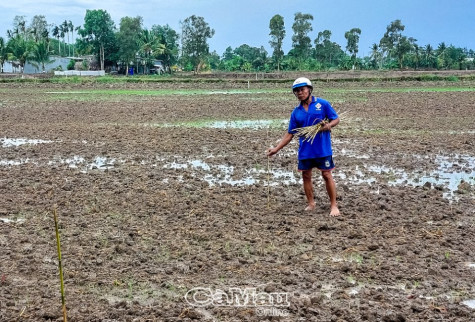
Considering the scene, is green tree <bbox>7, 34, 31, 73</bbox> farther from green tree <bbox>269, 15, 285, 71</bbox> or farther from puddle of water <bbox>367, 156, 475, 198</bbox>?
puddle of water <bbox>367, 156, 475, 198</bbox>

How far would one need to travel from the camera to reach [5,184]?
334 inches

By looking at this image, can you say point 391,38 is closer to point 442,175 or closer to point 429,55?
point 429,55

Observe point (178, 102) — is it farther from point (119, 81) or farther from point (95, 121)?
point (119, 81)

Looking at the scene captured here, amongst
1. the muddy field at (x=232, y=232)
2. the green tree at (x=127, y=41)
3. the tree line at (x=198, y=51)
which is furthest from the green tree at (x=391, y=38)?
the muddy field at (x=232, y=232)

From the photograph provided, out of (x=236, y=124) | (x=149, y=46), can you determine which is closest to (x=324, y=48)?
(x=149, y=46)

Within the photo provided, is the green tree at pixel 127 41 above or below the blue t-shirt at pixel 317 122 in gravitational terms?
above

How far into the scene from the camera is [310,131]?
6438mm

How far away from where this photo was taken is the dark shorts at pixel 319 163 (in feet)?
21.5

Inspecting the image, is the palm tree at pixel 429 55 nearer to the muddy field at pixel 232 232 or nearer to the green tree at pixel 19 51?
the green tree at pixel 19 51

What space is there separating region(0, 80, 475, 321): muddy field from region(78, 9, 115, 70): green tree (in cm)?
6229

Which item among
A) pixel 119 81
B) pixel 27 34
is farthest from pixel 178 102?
pixel 27 34

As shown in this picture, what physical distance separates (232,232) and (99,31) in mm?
70255

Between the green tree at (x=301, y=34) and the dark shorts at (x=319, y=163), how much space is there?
A: 75590mm

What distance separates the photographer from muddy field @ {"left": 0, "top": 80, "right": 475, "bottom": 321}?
4328 mm
